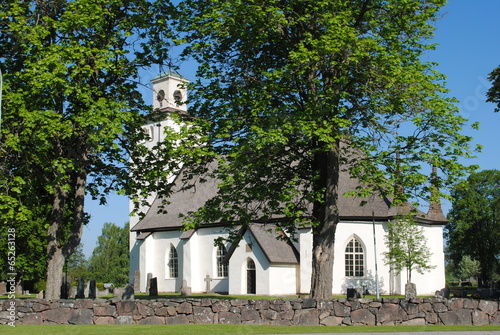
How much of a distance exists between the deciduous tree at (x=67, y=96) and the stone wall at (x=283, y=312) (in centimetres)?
432

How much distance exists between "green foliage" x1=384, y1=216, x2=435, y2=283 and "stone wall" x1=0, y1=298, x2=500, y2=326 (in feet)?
67.6

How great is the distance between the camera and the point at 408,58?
61.2 ft

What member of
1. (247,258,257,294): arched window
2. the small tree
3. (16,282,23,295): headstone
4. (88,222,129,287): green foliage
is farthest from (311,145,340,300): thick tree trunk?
(88,222,129,287): green foliage

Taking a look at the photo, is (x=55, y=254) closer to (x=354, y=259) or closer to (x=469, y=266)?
(x=354, y=259)

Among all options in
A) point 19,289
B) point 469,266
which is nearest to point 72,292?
point 19,289

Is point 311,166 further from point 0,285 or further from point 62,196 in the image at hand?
point 0,285

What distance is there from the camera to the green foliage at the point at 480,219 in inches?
2621

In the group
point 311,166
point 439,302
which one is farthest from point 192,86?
point 439,302

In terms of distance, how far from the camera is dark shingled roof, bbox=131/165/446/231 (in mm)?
39188

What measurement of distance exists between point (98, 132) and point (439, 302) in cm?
1152

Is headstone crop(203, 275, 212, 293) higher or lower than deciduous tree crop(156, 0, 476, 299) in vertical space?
lower

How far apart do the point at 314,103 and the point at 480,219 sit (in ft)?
184

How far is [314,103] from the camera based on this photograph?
1727 cm

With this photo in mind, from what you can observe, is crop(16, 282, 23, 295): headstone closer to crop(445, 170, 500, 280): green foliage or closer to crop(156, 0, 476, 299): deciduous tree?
crop(156, 0, 476, 299): deciduous tree
